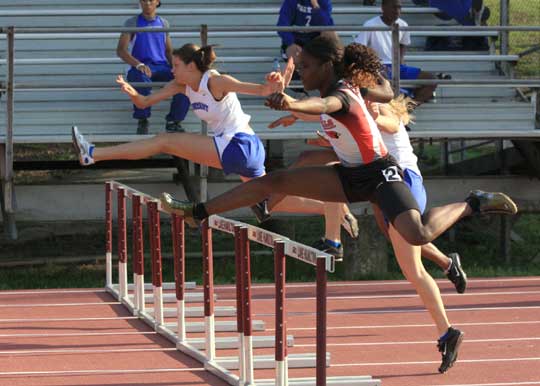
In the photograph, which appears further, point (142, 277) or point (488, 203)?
point (142, 277)

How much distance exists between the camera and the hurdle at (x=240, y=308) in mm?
6246

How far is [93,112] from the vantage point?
12789 mm

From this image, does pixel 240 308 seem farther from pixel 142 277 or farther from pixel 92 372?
pixel 142 277

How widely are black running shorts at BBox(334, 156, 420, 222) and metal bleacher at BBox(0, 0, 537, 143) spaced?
16.7 ft

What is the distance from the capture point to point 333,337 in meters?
9.30

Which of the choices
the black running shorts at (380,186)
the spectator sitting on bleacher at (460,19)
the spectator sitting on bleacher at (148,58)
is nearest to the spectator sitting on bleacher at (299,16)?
the spectator sitting on bleacher at (148,58)

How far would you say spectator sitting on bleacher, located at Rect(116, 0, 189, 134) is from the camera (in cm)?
1221

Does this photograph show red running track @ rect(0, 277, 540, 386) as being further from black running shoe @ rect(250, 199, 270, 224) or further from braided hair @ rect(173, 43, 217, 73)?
braided hair @ rect(173, 43, 217, 73)

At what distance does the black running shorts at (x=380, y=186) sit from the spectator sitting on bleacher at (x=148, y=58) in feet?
16.7

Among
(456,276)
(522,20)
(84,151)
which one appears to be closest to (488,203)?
(456,276)

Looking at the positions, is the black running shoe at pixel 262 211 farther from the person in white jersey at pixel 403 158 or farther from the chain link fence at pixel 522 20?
the chain link fence at pixel 522 20

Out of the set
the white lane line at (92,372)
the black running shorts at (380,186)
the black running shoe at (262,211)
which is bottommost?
the white lane line at (92,372)

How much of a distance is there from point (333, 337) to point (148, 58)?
4378 millimetres

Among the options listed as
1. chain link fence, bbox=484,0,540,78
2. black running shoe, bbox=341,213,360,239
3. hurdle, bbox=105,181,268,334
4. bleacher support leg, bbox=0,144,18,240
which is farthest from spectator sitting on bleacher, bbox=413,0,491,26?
black running shoe, bbox=341,213,360,239
